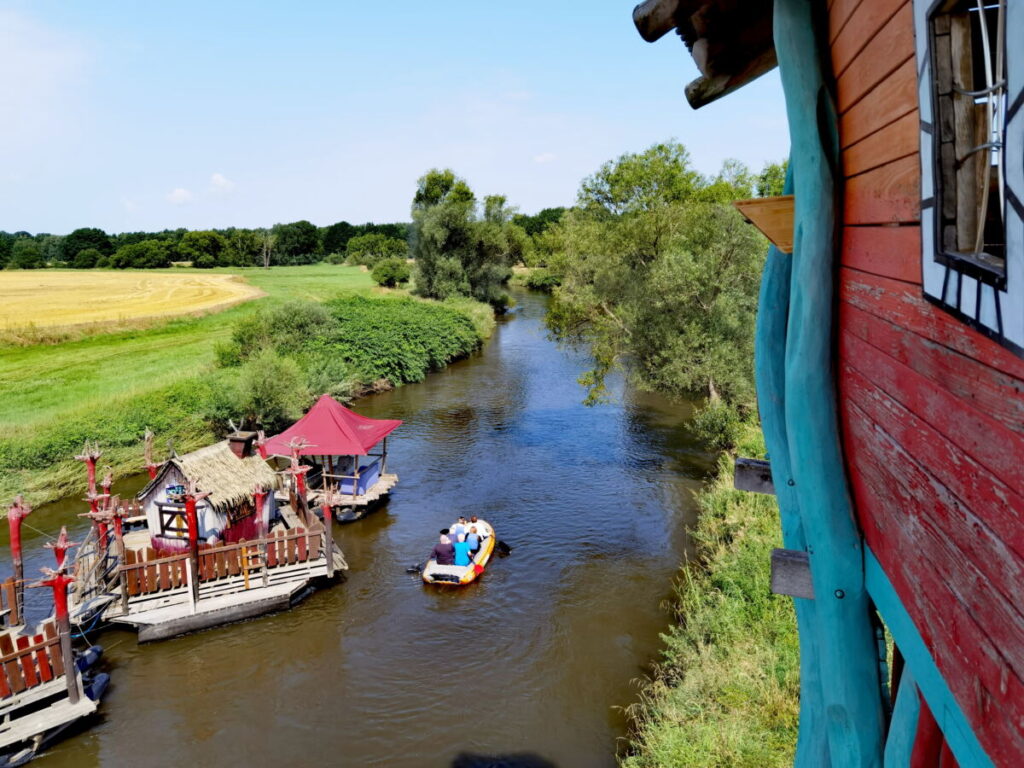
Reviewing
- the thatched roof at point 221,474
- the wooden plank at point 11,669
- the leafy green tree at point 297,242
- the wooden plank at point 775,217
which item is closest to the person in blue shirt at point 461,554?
the thatched roof at point 221,474

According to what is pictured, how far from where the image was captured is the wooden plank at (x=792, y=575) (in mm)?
3482

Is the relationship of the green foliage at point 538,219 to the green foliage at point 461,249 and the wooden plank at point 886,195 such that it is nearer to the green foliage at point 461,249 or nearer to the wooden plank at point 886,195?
the green foliage at point 461,249

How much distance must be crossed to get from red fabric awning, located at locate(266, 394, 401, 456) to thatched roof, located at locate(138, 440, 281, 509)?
1924 mm

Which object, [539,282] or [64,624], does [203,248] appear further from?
[64,624]

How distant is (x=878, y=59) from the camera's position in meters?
2.72

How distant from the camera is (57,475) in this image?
65.5 ft

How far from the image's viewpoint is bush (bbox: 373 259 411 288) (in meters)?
63.3

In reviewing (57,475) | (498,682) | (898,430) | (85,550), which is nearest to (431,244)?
(57,475)

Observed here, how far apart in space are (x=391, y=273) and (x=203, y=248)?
1898 inches

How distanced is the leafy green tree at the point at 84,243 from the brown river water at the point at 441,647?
9458cm

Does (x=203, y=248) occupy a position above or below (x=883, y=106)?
above

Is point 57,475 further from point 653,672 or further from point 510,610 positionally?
point 653,672

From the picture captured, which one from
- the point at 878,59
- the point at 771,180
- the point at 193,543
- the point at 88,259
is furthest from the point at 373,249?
the point at 878,59

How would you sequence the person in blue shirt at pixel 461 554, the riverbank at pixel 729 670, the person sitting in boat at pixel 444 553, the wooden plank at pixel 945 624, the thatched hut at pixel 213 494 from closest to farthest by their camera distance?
the wooden plank at pixel 945 624 → the riverbank at pixel 729 670 → the thatched hut at pixel 213 494 → the person in blue shirt at pixel 461 554 → the person sitting in boat at pixel 444 553
